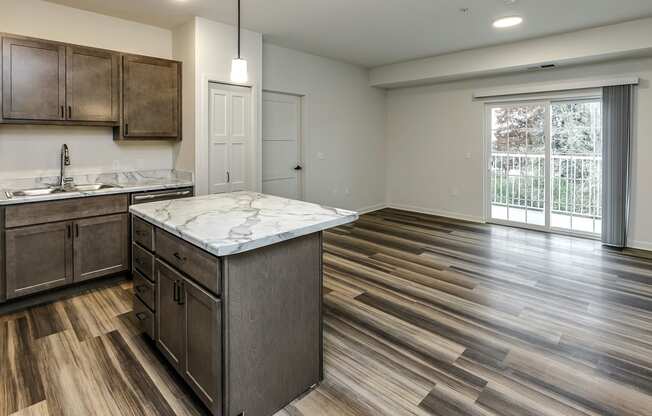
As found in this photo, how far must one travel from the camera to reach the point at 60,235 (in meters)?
3.11

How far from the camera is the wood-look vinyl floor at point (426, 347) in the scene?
189 centimetres

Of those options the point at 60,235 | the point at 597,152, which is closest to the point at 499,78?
the point at 597,152

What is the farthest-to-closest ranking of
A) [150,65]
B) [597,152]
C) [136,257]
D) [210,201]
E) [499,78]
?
1. [499,78]
2. [597,152]
3. [150,65]
4. [210,201]
5. [136,257]

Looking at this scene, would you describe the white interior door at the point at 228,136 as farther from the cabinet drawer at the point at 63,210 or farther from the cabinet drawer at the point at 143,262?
the cabinet drawer at the point at 143,262

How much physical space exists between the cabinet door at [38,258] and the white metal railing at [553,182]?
5681 millimetres

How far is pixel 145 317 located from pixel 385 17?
3639 millimetres

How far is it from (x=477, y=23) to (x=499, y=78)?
172cm

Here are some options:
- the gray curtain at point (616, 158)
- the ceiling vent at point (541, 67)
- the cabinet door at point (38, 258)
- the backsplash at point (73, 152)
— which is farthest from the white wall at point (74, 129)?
the gray curtain at point (616, 158)

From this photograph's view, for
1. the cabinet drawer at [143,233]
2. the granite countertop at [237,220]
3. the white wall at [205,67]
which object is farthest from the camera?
the white wall at [205,67]

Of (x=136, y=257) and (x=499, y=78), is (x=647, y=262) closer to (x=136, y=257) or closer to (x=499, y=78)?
(x=499, y=78)

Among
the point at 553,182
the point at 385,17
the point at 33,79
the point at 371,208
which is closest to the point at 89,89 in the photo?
the point at 33,79

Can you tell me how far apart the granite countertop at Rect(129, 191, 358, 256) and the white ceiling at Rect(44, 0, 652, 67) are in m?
2.19

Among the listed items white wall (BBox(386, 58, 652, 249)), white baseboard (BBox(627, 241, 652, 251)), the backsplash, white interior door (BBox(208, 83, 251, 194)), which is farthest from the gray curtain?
the backsplash

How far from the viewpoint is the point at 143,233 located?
2279mm
